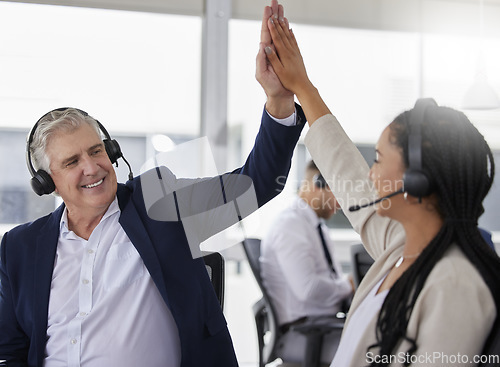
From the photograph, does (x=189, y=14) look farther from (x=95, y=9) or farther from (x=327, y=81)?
(x=327, y=81)

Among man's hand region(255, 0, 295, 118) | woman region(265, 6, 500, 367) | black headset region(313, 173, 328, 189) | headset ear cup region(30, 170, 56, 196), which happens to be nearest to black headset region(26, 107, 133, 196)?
headset ear cup region(30, 170, 56, 196)

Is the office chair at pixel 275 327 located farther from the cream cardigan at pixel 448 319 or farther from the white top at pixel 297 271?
the cream cardigan at pixel 448 319

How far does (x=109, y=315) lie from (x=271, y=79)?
0.77 metres

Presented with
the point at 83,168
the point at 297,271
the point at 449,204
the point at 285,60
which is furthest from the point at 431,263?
the point at 297,271

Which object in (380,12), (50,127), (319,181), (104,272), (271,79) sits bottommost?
(104,272)

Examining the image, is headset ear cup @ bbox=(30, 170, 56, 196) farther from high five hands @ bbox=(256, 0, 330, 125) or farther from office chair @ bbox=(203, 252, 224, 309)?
high five hands @ bbox=(256, 0, 330, 125)

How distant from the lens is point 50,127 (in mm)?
1661

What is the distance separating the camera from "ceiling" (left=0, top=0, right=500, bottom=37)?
4.35m

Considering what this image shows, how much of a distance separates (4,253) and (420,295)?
1.22m

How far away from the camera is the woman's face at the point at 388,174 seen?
3.40 feet

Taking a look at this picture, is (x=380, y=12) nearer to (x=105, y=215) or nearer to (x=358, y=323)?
(x=105, y=215)

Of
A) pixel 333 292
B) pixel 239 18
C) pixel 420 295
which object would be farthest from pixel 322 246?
pixel 420 295

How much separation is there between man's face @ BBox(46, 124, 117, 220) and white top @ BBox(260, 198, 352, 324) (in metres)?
1.52

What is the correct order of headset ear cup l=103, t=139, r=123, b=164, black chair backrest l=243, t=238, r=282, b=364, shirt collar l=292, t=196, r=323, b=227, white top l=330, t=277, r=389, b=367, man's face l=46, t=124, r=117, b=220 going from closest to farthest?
1. white top l=330, t=277, r=389, b=367
2. man's face l=46, t=124, r=117, b=220
3. headset ear cup l=103, t=139, r=123, b=164
4. black chair backrest l=243, t=238, r=282, b=364
5. shirt collar l=292, t=196, r=323, b=227
